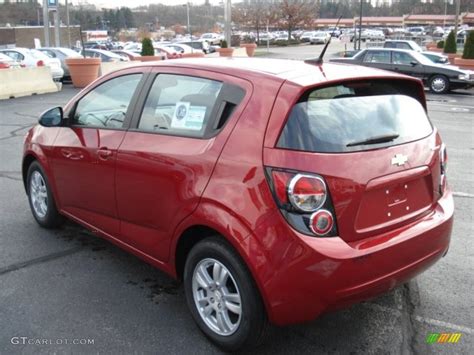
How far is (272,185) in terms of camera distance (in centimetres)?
269

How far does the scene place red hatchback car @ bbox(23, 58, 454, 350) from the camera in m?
2.67

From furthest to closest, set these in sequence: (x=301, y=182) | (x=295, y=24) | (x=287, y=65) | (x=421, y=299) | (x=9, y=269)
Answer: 1. (x=295, y=24)
2. (x=9, y=269)
3. (x=421, y=299)
4. (x=287, y=65)
5. (x=301, y=182)

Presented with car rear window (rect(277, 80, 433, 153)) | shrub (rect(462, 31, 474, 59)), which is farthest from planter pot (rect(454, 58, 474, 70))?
car rear window (rect(277, 80, 433, 153))

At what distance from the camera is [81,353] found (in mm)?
3064

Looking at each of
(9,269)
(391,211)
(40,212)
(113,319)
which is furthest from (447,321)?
(40,212)

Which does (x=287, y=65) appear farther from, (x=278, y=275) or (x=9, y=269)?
(x=9, y=269)

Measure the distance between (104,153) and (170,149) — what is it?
75 centimetres

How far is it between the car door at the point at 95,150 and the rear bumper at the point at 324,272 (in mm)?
1591

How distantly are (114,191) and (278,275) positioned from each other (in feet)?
5.27

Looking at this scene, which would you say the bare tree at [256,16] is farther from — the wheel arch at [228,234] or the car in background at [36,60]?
the wheel arch at [228,234]

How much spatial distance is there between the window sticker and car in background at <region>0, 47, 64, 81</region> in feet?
60.5

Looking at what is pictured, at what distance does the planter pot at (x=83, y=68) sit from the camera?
2014 centimetres
